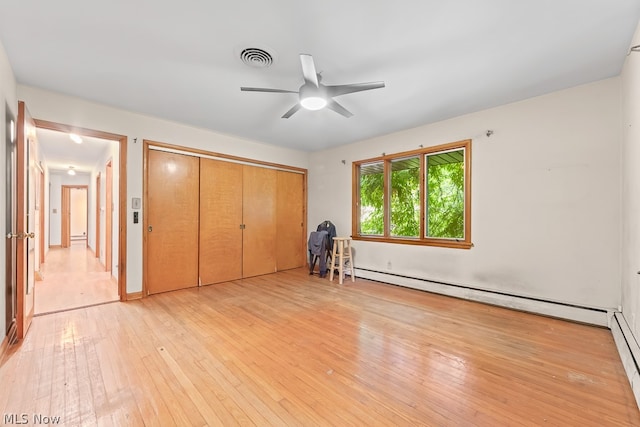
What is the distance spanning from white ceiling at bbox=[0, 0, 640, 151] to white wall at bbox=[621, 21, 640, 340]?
0.82 ft

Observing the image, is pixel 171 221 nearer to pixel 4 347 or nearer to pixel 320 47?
pixel 4 347

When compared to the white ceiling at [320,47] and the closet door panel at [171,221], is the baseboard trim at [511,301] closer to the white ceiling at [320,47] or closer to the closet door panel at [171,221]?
the white ceiling at [320,47]

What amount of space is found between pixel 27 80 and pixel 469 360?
489 centimetres

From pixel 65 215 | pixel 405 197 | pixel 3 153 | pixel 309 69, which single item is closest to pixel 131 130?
pixel 3 153

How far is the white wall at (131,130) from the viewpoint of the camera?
2941mm

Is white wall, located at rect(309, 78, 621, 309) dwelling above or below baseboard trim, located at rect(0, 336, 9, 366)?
above

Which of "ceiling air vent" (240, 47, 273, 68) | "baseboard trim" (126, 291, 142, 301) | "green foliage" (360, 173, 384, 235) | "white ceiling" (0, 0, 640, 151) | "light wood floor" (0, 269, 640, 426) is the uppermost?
"white ceiling" (0, 0, 640, 151)

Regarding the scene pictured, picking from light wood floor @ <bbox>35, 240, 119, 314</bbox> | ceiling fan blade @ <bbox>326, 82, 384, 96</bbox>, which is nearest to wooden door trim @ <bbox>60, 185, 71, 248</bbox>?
light wood floor @ <bbox>35, 240, 119, 314</bbox>

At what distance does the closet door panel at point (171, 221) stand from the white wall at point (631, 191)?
4.84 m

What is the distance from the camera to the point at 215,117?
144 inches

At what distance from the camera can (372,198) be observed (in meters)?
4.80

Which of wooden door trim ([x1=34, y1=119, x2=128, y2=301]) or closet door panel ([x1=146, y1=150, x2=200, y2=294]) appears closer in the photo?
wooden door trim ([x1=34, y1=119, x2=128, y2=301])

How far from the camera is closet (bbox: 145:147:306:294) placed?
150 inches

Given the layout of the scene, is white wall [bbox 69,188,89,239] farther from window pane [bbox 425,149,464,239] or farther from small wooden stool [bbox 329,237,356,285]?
window pane [bbox 425,149,464,239]
